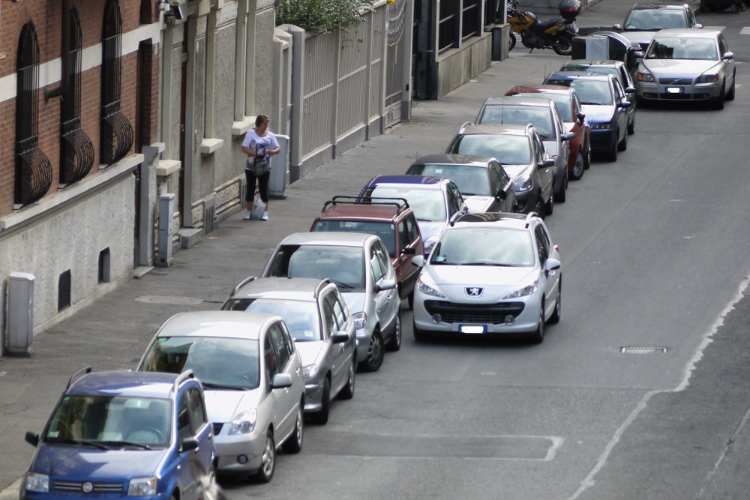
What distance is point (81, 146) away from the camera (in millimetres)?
24094

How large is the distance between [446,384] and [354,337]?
1391mm

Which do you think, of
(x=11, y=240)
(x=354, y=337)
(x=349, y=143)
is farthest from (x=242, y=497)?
(x=349, y=143)

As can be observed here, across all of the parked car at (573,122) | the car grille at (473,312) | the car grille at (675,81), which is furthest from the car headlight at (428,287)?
the car grille at (675,81)

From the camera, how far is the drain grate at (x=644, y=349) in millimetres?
23531

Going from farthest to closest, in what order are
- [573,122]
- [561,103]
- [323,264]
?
[561,103]
[573,122]
[323,264]

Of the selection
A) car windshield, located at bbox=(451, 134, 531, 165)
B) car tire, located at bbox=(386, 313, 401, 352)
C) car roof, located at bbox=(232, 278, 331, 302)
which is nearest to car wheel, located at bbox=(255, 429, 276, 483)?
car roof, located at bbox=(232, 278, 331, 302)

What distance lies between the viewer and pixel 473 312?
23.7 m

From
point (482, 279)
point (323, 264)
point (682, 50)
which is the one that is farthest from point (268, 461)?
point (682, 50)

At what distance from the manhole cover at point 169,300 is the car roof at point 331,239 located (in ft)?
6.69

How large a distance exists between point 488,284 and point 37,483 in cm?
1003

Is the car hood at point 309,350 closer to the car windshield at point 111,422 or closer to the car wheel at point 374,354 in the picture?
the car wheel at point 374,354

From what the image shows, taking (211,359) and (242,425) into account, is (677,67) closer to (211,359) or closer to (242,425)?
(211,359)

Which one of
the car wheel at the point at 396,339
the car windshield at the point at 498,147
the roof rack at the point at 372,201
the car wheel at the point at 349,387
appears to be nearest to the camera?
the car wheel at the point at 349,387

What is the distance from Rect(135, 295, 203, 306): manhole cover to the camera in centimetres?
2503
